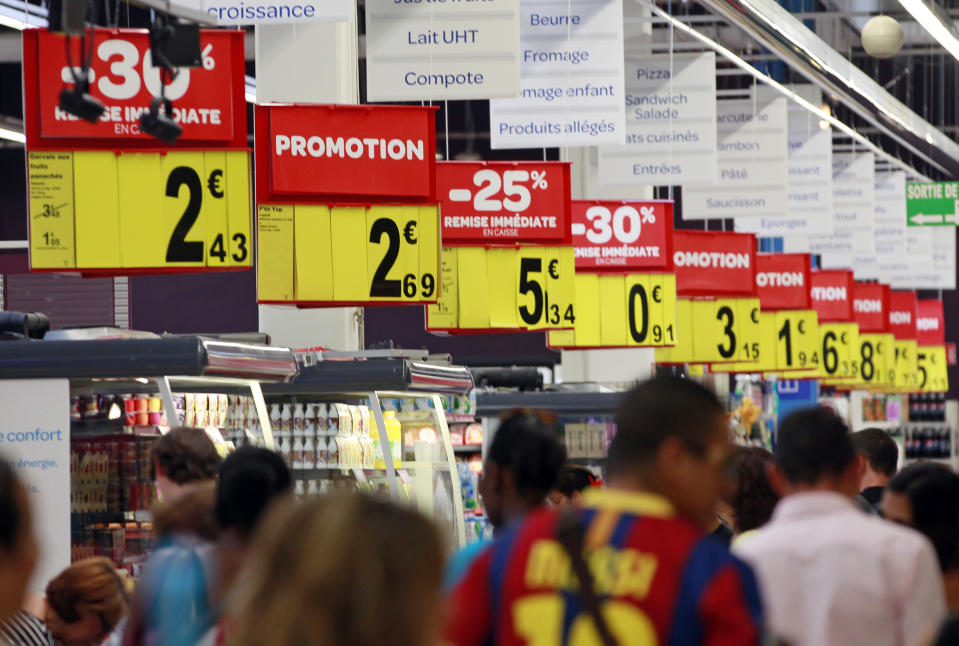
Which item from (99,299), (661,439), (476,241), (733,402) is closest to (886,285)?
(733,402)

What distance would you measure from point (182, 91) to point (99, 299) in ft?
48.4

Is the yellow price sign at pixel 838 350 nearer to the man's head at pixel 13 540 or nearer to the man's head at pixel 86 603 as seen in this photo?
the man's head at pixel 86 603

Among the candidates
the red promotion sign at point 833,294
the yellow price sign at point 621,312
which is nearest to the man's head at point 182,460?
the yellow price sign at point 621,312

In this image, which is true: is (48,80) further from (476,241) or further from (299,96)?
(476,241)

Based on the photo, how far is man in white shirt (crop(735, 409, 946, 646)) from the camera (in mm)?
3600

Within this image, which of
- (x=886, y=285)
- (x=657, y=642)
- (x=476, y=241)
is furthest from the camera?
(x=886, y=285)

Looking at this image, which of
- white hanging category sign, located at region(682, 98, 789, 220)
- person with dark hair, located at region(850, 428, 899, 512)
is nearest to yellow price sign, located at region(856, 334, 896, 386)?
white hanging category sign, located at region(682, 98, 789, 220)

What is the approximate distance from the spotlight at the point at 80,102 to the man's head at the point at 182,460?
83.0 inches

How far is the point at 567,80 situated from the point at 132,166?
4618mm

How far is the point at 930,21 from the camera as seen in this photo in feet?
51.2

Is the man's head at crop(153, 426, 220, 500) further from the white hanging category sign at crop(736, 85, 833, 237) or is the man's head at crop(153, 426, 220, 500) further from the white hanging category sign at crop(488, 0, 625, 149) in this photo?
the white hanging category sign at crop(736, 85, 833, 237)

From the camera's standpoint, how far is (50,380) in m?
7.83

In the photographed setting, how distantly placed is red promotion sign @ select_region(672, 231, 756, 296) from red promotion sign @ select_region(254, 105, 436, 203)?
6.83 metres

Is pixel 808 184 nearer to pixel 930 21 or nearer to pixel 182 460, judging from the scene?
pixel 930 21
